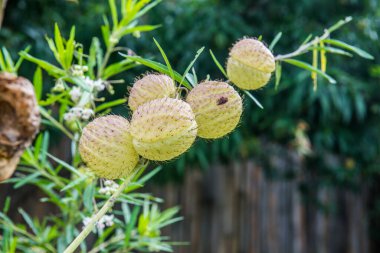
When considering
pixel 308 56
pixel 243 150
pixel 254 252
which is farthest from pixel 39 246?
pixel 254 252

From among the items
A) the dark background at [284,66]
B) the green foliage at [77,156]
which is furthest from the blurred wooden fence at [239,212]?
the green foliage at [77,156]

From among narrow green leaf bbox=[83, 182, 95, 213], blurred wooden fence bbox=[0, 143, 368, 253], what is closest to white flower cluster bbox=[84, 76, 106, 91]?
narrow green leaf bbox=[83, 182, 95, 213]

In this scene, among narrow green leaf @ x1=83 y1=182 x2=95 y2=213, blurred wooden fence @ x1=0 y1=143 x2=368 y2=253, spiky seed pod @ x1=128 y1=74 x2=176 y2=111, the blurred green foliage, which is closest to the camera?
spiky seed pod @ x1=128 y1=74 x2=176 y2=111

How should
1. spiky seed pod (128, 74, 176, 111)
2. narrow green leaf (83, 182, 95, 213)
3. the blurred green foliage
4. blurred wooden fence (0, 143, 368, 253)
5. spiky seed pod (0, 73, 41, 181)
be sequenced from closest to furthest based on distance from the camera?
1. spiky seed pod (0, 73, 41, 181)
2. spiky seed pod (128, 74, 176, 111)
3. narrow green leaf (83, 182, 95, 213)
4. the blurred green foliage
5. blurred wooden fence (0, 143, 368, 253)

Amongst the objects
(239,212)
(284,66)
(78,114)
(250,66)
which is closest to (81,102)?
(78,114)

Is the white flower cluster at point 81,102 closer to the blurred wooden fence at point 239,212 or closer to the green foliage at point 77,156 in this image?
the green foliage at point 77,156

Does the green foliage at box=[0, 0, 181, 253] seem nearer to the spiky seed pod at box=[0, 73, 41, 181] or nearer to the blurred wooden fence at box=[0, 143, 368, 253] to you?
the spiky seed pod at box=[0, 73, 41, 181]
